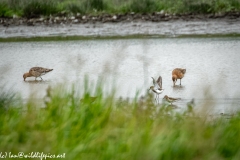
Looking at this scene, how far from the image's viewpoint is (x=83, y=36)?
16.5 metres

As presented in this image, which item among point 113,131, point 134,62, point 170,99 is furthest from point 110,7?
point 113,131

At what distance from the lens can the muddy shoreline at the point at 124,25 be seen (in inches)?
651

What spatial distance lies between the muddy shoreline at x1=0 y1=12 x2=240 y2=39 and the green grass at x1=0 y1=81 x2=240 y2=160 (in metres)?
9.32

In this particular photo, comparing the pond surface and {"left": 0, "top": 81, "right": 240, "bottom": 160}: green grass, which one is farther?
the pond surface

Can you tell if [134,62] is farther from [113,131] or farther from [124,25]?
[113,131]

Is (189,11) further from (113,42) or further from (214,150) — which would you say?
(214,150)

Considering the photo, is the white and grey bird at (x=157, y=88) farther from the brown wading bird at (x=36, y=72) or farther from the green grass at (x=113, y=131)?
the brown wading bird at (x=36, y=72)

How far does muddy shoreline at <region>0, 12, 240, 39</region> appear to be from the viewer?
16.5 metres

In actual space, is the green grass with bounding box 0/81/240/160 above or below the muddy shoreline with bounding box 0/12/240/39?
above

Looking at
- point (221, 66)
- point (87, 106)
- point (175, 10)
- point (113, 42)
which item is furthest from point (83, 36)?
point (87, 106)

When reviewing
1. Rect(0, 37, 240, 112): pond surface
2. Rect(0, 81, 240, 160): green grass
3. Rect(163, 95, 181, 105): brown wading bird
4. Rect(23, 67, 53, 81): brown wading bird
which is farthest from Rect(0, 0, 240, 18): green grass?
Rect(0, 81, 240, 160): green grass

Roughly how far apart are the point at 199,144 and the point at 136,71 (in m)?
6.08

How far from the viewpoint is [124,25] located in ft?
57.6

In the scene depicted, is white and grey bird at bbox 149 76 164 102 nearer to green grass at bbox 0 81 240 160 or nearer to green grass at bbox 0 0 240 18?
green grass at bbox 0 81 240 160
